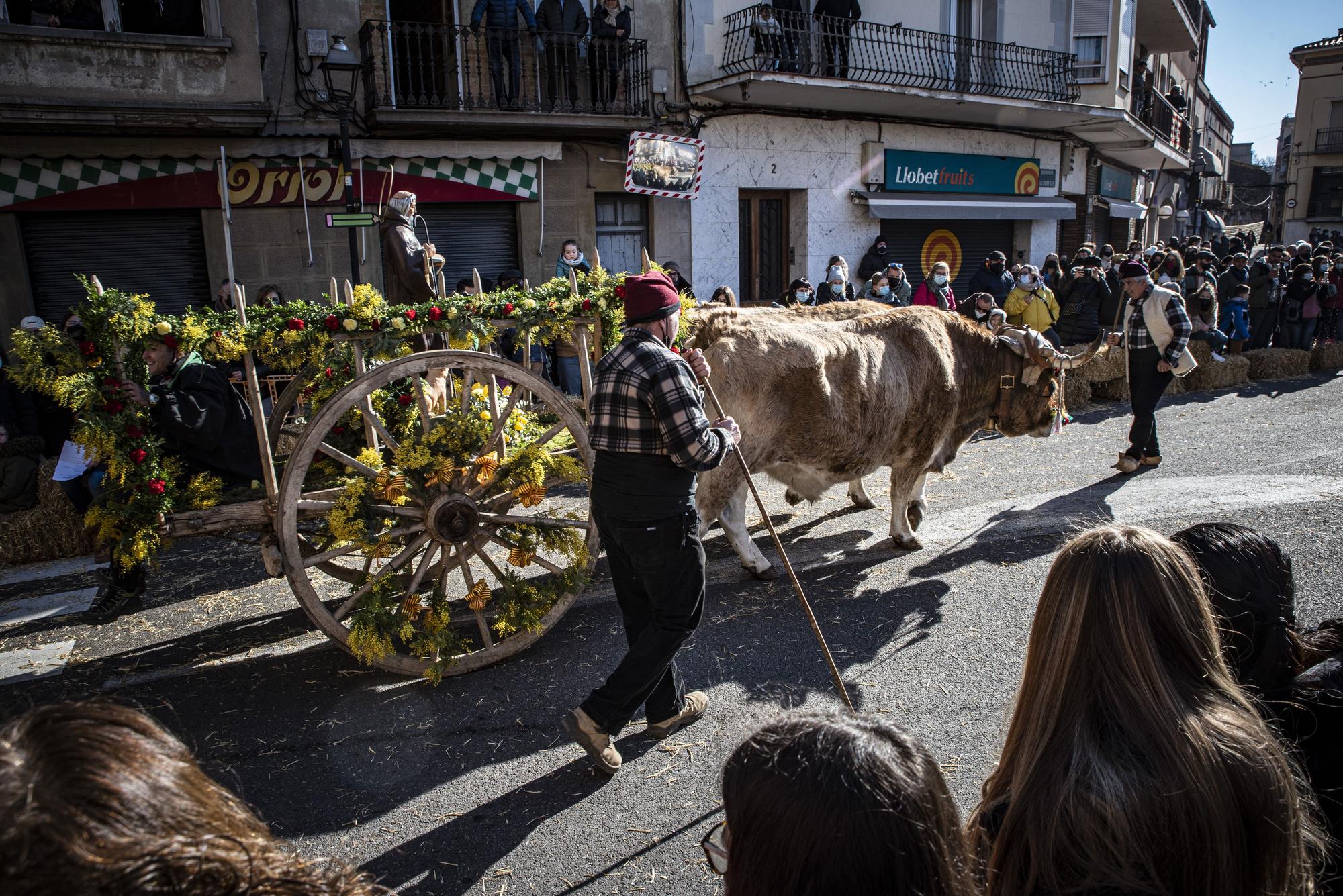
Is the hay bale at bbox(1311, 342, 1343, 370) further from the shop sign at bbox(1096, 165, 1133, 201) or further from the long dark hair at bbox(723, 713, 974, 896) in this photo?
the long dark hair at bbox(723, 713, 974, 896)

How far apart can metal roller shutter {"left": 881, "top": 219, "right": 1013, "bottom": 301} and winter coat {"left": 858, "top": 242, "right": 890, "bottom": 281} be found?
1.76 meters

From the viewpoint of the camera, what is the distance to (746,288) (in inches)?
634

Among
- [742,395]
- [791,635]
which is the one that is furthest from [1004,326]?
[791,635]

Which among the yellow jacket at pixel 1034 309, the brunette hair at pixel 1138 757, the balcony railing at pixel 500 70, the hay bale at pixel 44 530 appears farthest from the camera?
the yellow jacket at pixel 1034 309

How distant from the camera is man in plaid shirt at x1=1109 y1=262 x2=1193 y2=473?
7.82 meters

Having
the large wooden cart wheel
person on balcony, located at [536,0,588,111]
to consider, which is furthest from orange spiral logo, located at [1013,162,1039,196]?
the large wooden cart wheel

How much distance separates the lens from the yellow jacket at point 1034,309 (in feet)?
40.4

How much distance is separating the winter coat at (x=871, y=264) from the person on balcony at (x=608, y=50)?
5.04m

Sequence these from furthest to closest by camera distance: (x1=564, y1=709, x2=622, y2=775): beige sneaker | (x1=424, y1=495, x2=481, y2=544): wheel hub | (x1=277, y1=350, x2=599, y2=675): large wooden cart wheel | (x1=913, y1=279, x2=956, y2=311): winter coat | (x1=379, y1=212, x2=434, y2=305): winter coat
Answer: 1. (x1=913, y1=279, x2=956, y2=311): winter coat
2. (x1=379, y1=212, x2=434, y2=305): winter coat
3. (x1=424, y1=495, x2=481, y2=544): wheel hub
4. (x1=277, y1=350, x2=599, y2=675): large wooden cart wheel
5. (x1=564, y1=709, x2=622, y2=775): beige sneaker

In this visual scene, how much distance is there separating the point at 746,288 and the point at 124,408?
1288 cm

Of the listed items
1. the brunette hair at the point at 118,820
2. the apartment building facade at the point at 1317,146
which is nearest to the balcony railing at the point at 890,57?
the brunette hair at the point at 118,820

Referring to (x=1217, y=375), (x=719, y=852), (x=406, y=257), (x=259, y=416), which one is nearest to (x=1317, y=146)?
(x=1217, y=375)

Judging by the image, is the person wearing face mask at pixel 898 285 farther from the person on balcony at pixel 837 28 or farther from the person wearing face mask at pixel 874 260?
the person on balcony at pixel 837 28

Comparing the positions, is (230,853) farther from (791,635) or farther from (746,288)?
(746,288)
